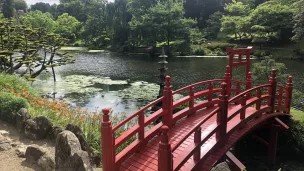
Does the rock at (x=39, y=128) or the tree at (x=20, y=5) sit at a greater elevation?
the tree at (x=20, y=5)

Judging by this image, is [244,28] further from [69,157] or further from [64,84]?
[69,157]

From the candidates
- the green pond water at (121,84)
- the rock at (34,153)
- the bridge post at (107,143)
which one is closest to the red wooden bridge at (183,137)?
the bridge post at (107,143)

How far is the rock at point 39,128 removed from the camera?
718cm

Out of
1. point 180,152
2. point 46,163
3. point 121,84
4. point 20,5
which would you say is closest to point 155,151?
point 180,152

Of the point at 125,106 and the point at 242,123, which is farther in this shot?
the point at 125,106

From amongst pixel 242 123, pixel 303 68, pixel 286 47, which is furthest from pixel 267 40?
pixel 242 123

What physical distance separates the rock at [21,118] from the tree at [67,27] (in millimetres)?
50189

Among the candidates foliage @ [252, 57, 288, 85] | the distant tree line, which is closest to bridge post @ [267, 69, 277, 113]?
foliage @ [252, 57, 288, 85]

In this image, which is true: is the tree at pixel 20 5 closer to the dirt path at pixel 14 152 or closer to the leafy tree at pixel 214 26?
the leafy tree at pixel 214 26

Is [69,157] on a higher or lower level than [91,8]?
lower

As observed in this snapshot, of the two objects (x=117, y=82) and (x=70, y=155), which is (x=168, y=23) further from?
(x=70, y=155)

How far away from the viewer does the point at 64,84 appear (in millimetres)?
19656

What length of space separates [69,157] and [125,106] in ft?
32.7

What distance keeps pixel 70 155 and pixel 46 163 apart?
1055mm
